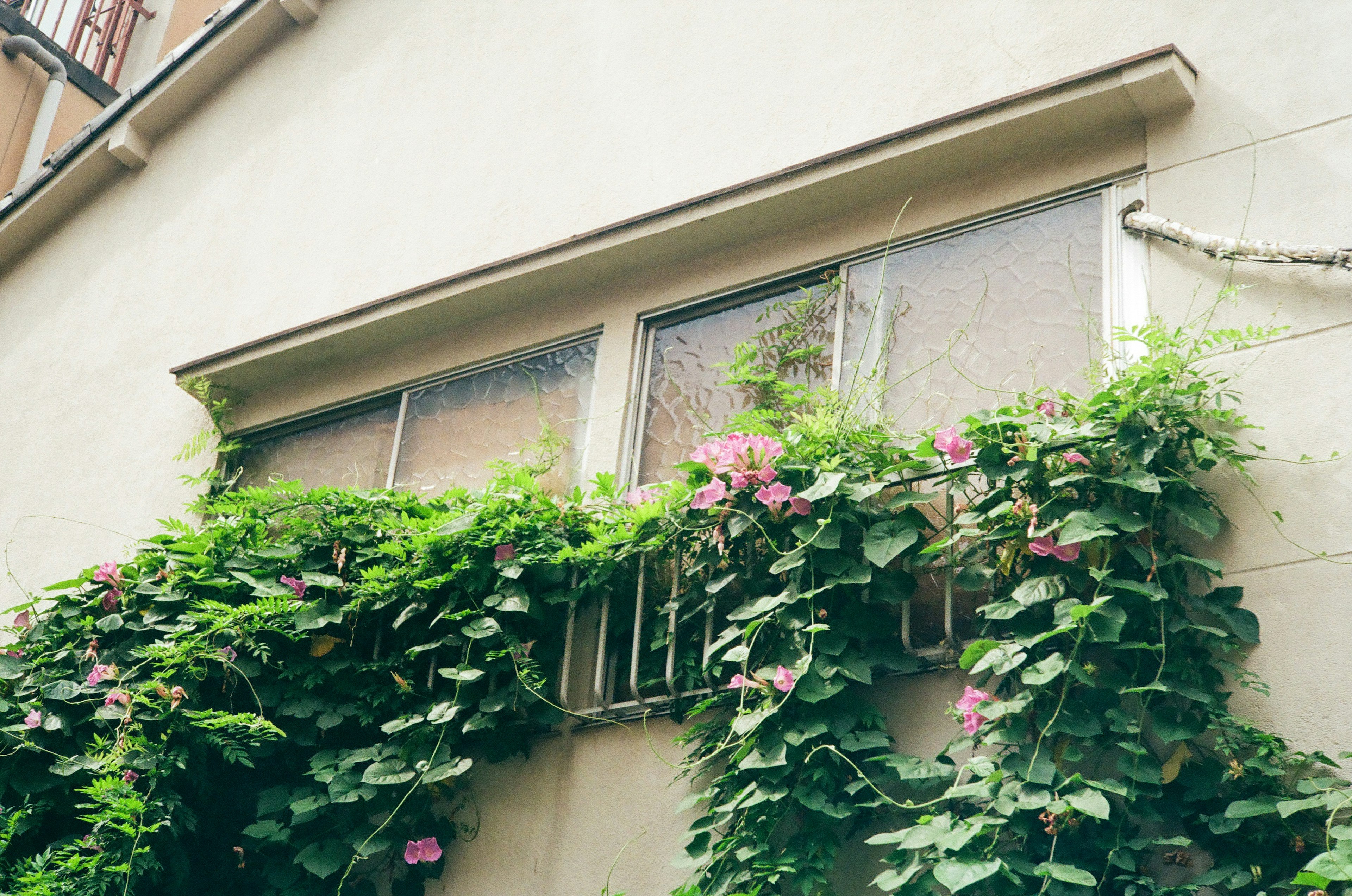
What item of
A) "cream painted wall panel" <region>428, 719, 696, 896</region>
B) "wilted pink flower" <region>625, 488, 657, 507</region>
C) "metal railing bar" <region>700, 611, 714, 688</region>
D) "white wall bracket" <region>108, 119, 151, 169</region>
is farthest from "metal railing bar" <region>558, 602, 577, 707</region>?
"white wall bracket" <region>108, 119, 151, 169</region>

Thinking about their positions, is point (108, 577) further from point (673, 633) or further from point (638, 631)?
point (673, 633)

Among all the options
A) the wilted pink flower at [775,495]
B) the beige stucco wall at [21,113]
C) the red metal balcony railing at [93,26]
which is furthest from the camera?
the red metal balcony railing at [93,26]

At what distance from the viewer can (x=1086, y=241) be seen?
14.7 feet

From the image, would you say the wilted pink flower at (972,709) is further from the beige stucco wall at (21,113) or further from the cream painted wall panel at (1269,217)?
the beige stucco wall at (21,113)

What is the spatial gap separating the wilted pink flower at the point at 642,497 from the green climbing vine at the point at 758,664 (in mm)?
25

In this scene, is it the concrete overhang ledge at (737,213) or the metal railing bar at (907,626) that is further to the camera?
the concrete overhang ledge at (737,213)

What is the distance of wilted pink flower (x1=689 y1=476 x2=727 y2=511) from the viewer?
412 centimetres

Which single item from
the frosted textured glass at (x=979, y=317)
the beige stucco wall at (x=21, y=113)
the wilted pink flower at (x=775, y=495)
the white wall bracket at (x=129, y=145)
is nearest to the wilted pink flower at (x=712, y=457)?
the wilted pink flower at (x=775, y=495)

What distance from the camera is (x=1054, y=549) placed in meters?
3.62

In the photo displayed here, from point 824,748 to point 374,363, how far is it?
327 cm

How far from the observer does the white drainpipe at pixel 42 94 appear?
1048 centimetres

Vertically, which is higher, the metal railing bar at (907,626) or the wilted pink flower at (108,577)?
the wilted pink flower at (108,577)

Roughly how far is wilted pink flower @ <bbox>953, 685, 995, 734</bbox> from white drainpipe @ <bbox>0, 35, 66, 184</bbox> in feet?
30.4

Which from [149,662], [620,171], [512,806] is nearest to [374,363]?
[620,171]
